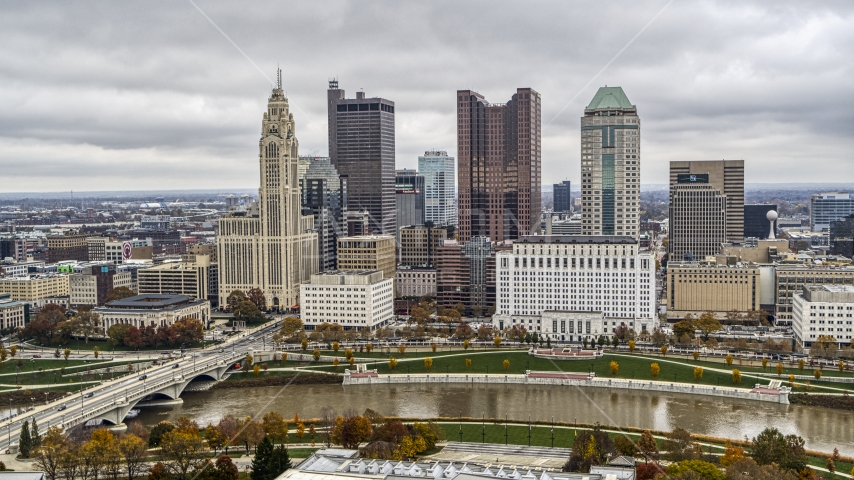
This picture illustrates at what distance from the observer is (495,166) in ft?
351

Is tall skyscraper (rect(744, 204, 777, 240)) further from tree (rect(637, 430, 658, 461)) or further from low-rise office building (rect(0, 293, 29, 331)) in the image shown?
tree (rect(637, 430, 658, 461))

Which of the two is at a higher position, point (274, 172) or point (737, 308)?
point (274, 172)

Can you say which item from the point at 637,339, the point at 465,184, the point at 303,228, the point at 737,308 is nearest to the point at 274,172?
the point at 303,228

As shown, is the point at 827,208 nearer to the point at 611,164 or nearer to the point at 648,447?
the point at 611,164

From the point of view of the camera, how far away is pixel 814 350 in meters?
69.9

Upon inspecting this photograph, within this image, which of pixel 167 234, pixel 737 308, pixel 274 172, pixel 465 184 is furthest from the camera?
pixel 167 234

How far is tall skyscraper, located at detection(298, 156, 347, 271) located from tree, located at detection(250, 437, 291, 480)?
65.9 m

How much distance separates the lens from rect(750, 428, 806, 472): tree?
4197cm

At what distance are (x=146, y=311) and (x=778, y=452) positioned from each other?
57362mm

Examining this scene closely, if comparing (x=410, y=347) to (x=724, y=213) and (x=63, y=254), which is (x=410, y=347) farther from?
(x=63, y=254)

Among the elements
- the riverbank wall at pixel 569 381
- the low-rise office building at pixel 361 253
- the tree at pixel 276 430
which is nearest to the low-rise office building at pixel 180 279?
the low-rise office building at pixel 361 253

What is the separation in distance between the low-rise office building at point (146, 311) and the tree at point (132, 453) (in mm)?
37592

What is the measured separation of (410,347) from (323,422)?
77.3 ft

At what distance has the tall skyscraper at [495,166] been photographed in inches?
4215
